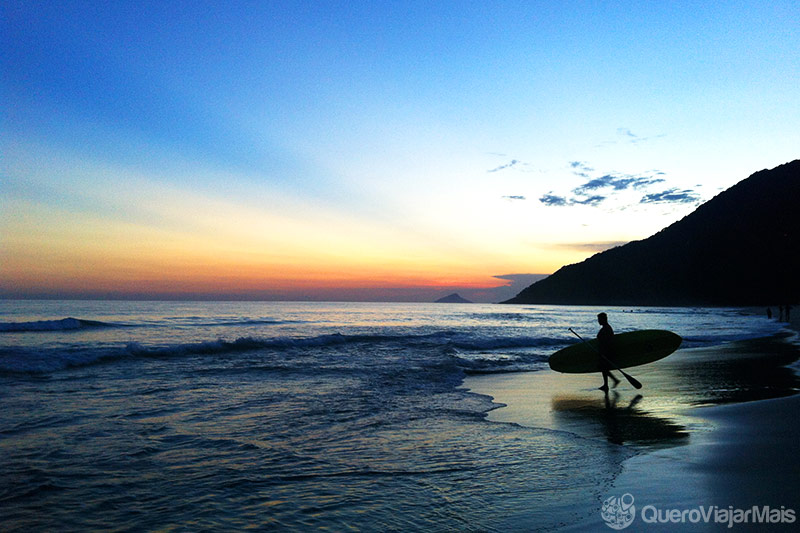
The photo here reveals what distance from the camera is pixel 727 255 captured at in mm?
116875

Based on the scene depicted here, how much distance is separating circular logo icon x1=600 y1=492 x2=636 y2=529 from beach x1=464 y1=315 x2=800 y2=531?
2.4 inches

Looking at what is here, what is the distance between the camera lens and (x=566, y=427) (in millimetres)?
6938

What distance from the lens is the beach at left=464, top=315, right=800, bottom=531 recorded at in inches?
143

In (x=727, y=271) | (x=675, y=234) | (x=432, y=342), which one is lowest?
(x=432, y=342)

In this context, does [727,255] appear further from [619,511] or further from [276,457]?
[276,457]

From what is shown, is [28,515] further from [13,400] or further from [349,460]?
[13,400]

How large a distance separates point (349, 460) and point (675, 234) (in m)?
161

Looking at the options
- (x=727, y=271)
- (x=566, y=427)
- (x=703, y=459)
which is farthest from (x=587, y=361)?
(x=727, y=271)

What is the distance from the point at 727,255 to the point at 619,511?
466 ft

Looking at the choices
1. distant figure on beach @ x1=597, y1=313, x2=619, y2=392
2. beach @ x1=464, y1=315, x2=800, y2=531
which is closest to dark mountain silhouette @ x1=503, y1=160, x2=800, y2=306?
beach @ x1=464, y1=315, x2=800, y2=531

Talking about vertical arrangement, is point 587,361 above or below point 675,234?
below

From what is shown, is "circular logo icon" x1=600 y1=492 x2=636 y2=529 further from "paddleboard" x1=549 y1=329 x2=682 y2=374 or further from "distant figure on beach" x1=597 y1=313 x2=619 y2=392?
"paddleboard" x1=549 y1=329 x2=682 y2=374

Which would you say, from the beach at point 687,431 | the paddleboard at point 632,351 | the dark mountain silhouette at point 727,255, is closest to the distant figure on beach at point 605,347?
the beach at point 687,431

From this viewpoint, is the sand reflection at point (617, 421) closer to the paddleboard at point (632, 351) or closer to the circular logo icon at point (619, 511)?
the circular logo icon at point (619, 511)
